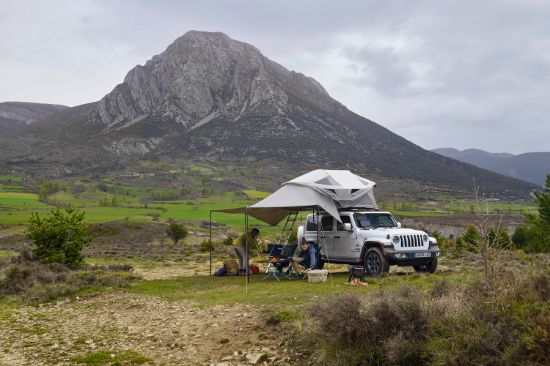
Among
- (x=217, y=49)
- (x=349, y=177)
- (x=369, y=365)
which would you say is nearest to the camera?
(x=369, y=365)

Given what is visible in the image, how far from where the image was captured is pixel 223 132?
520ft

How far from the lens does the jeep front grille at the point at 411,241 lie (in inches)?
526

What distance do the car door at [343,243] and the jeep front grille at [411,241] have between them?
143 cm

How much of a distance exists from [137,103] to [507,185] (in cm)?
13073

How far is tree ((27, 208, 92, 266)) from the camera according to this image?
16.2 meters

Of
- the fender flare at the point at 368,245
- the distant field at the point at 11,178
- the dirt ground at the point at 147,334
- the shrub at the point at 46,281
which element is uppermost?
the distant field at the point at 11,178

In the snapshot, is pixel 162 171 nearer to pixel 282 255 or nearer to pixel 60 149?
pixel 60 149

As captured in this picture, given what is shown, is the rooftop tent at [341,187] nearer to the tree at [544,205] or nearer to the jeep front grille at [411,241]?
the jeep front grille at [411,241]

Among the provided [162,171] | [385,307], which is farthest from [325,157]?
[385,307]

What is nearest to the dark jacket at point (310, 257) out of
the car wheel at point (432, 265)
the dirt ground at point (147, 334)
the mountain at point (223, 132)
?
the car wheel at point (432, 265)

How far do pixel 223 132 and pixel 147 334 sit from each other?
152279 mm

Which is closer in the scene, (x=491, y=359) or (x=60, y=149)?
(x=491, y=359)

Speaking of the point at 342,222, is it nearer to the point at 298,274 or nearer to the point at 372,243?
the point at 372,243

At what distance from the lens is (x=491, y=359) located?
483 cm
